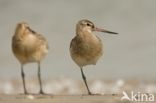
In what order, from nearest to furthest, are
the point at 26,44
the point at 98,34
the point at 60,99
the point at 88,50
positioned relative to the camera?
1. the point at 60,99
2. the point at 26,44
3. the point at 88,50
4. the point at 98,34

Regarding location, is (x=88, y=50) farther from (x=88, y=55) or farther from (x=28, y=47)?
(x=28, y=47)

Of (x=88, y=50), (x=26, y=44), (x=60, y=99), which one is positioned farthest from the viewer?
(x=88, y=50)

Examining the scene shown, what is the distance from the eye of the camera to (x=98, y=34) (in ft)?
92.9

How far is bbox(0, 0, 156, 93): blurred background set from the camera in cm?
2483

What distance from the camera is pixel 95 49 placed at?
58.7 feet

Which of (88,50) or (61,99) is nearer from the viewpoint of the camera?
(61,99)

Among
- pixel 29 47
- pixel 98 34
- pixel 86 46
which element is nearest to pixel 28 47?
pixel 29 47

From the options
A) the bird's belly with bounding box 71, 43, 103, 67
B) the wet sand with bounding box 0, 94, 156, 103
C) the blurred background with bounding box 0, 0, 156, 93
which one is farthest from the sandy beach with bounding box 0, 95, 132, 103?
the blurred background with bounding box 0, 0, 156, 93

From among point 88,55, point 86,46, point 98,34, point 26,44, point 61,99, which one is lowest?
point 98,34

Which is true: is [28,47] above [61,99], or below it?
above

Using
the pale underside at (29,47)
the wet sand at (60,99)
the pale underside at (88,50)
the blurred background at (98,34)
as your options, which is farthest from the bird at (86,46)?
the blurred background at (98,34)

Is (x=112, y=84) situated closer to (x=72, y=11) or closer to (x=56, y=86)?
(x=56, y=86)

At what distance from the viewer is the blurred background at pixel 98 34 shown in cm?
2483

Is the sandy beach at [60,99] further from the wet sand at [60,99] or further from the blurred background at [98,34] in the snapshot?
the blurred background at [98,34]
